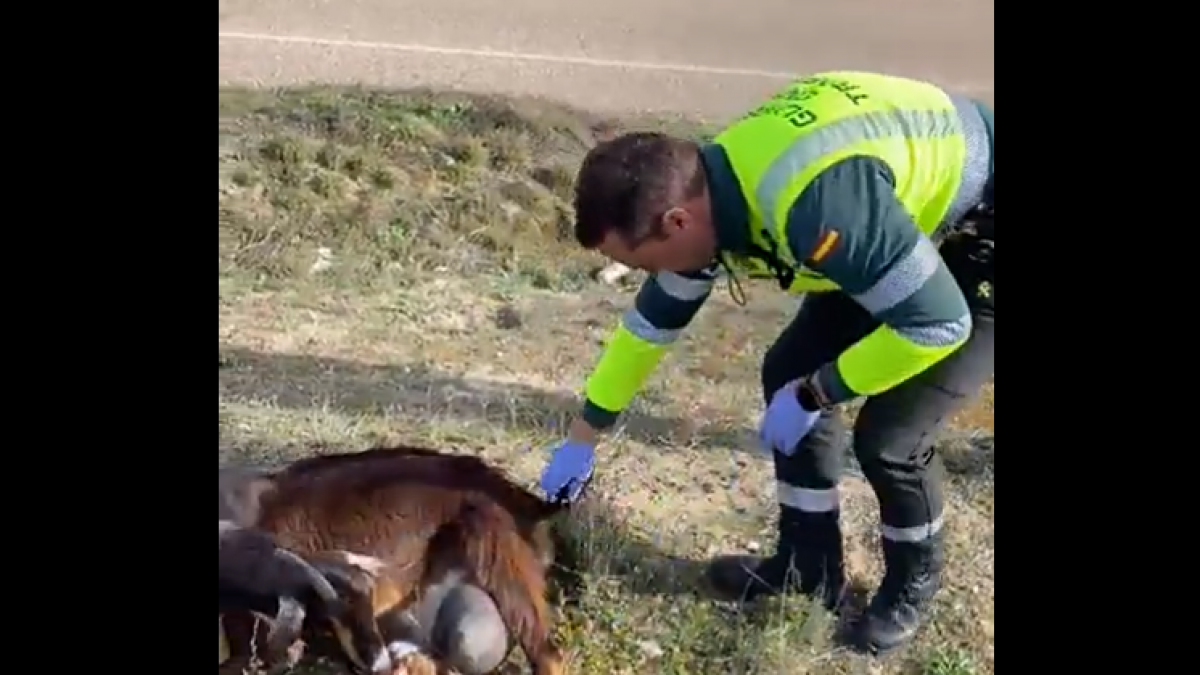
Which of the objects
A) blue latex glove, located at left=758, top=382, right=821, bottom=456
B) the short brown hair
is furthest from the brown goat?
the short brown hair

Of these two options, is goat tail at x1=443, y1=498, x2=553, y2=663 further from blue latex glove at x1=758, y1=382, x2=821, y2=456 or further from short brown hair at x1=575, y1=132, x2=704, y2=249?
short brown hair at x1=575, y1=132, x2=704, y2=249

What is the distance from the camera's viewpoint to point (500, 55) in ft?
26.2

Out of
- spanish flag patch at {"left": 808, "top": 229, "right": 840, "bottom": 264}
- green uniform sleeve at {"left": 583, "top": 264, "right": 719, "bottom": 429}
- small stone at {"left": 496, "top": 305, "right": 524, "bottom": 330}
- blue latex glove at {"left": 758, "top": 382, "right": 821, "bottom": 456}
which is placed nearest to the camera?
spanish flag patch at {"left": 808, "top": 229, "right": 840, "bottom": 264}

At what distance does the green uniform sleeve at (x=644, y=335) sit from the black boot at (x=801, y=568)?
0.62 m

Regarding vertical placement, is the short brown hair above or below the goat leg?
above

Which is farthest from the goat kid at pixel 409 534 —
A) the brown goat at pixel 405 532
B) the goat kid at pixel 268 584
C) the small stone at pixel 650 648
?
the small stone at pixel 650 648

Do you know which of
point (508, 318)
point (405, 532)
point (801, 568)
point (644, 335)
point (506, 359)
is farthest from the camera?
point (508, 318)

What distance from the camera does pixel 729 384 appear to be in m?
5.30

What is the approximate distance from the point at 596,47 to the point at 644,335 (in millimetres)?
5031

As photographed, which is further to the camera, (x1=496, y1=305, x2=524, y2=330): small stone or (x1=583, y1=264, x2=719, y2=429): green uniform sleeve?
(x1=496, y1=305, x2=524, y2=330): small stone

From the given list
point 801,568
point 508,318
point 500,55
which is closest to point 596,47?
point 500,55

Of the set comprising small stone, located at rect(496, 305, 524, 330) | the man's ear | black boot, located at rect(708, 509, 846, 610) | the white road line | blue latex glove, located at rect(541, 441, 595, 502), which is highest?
the man's ear

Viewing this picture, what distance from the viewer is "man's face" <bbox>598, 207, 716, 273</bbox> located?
9.60 feet

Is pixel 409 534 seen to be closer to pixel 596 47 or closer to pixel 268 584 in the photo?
pixel 268 584
